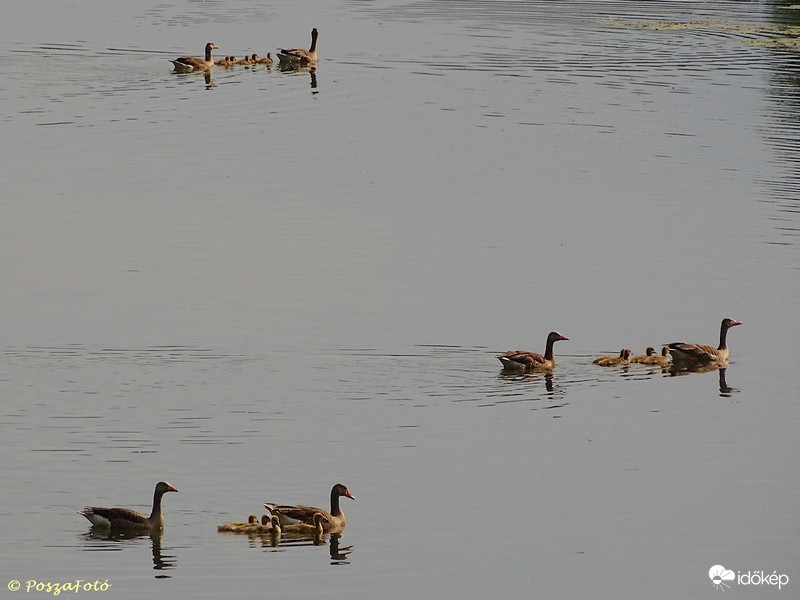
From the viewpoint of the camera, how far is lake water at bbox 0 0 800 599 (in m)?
17.0

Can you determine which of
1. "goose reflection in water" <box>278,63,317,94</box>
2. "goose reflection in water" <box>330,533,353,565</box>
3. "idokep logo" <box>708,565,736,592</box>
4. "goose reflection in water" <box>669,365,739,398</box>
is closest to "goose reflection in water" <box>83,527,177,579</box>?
"goose reflection in water" <box>330,533,353,565</box>

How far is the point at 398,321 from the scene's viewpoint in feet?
80.0

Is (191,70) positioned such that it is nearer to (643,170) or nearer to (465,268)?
(643,170)

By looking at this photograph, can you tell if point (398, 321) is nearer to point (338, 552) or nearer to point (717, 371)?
point (717, 371)

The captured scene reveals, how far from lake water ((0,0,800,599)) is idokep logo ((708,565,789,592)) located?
10 cm

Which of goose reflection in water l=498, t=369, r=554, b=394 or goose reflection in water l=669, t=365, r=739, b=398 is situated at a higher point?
goose reflection in water l=498, t=369, r=554, b=394

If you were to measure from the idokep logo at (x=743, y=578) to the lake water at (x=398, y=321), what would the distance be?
10cm

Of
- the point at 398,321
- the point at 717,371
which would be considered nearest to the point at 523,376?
the point at 398,321

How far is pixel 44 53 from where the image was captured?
156ft

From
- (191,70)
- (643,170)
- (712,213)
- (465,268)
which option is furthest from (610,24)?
(465,268)

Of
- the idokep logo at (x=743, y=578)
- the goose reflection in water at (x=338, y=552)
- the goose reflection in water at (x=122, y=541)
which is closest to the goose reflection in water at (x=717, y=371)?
the idokep logo at (x=743, y=578)

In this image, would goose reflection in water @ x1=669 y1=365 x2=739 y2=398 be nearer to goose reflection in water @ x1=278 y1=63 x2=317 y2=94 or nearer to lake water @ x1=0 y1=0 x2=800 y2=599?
lake water @ x1=0 y1=0 x2=800 y2=599

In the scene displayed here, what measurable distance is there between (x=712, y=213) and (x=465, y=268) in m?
6.74

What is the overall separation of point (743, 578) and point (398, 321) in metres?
9.14
